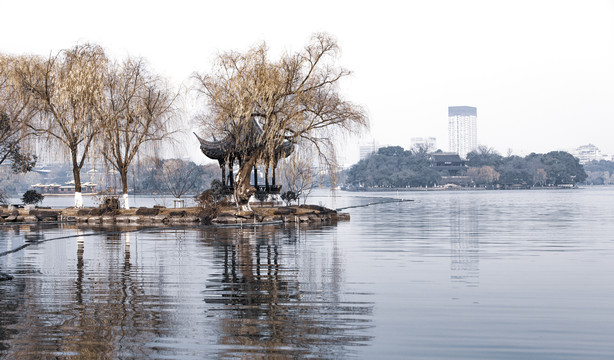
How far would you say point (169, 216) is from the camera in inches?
1321

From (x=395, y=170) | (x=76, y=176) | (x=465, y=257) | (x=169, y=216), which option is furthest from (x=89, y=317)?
(x=395, y=170)

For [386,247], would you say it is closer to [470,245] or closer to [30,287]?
[470,245]

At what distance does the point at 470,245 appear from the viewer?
21125mm

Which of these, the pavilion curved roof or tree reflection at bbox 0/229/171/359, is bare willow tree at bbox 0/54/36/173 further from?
tree reflection at bbox 0/229/171/359

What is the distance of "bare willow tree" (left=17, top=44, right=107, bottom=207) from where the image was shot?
36088mm

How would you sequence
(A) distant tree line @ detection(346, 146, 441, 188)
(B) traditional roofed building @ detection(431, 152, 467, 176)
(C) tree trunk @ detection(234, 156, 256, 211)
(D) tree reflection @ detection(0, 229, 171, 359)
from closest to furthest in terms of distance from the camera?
(D) tree reflection @ detection(0, 229, 171, 359), (C) tree trunk @ detection(234, 156, 256, 211), (A) distant tree line @ detection(346, 146, 441, 188), (B) traditional roofed building @ detection(431, 152, 467, 176)

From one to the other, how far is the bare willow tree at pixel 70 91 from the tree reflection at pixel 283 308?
21.2 metres

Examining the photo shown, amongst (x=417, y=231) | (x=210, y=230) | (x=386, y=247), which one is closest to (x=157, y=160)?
(x=210, y=230)

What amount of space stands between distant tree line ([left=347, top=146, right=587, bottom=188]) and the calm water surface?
15427cm

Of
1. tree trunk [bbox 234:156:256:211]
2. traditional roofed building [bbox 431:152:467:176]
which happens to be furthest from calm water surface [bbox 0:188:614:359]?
traditional roofed building [bbox 431:152:467:176]

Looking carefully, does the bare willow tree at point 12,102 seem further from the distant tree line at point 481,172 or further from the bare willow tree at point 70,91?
the distant tree line at point 481,172

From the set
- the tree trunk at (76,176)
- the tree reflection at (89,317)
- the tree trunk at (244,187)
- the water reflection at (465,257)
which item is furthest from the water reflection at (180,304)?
the tree trunk at (76,176)

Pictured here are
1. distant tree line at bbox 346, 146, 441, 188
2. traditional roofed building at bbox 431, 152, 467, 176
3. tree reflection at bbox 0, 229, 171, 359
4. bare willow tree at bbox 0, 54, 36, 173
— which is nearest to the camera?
tree reflection at bbox 0, 229, 171, 359

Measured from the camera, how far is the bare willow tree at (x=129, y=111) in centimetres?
3766
